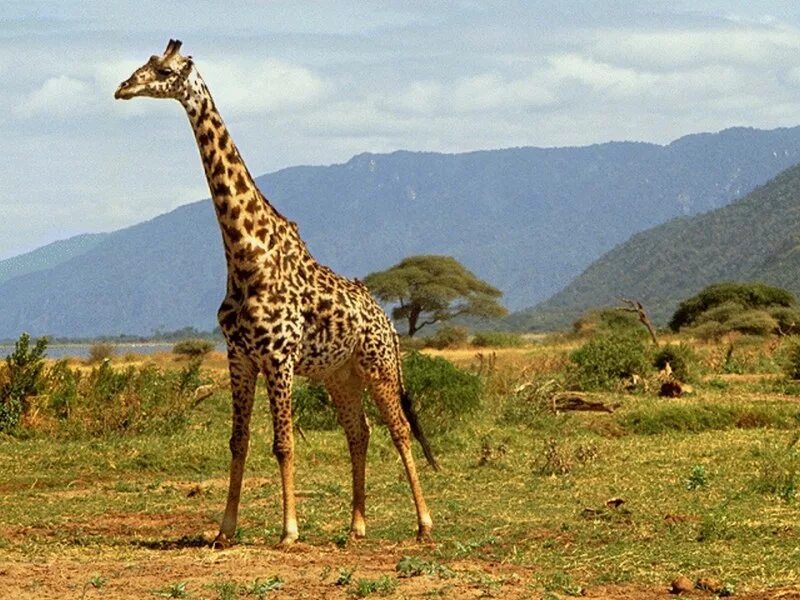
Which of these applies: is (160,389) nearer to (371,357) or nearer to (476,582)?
(371,357)

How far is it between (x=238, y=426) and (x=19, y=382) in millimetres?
8967

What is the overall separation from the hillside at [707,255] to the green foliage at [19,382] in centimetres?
11047

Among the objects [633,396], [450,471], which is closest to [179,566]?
[450,471]

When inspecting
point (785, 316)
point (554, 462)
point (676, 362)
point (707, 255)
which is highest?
point (707, 255)

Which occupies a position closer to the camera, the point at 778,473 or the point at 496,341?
the point at 778,473

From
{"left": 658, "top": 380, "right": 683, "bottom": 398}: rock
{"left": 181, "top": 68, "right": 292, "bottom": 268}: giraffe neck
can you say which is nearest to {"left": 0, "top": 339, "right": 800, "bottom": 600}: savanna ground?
{"left": 658, "top": 380, "right": 683, "bottom": 398}: rock

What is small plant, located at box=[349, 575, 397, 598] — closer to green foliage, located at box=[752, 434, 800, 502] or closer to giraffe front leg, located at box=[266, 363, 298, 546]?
giraffe front leg, located at box=[266, 363, 298, 546]

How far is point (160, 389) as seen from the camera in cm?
2072

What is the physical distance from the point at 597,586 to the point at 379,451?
847 cm

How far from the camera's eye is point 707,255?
16438cm

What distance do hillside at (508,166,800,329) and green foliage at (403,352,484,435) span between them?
109 m

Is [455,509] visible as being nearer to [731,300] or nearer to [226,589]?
[226,589]

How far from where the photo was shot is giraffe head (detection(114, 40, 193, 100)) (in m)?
11.0

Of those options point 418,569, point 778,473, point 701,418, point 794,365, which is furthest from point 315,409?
point 418,569
